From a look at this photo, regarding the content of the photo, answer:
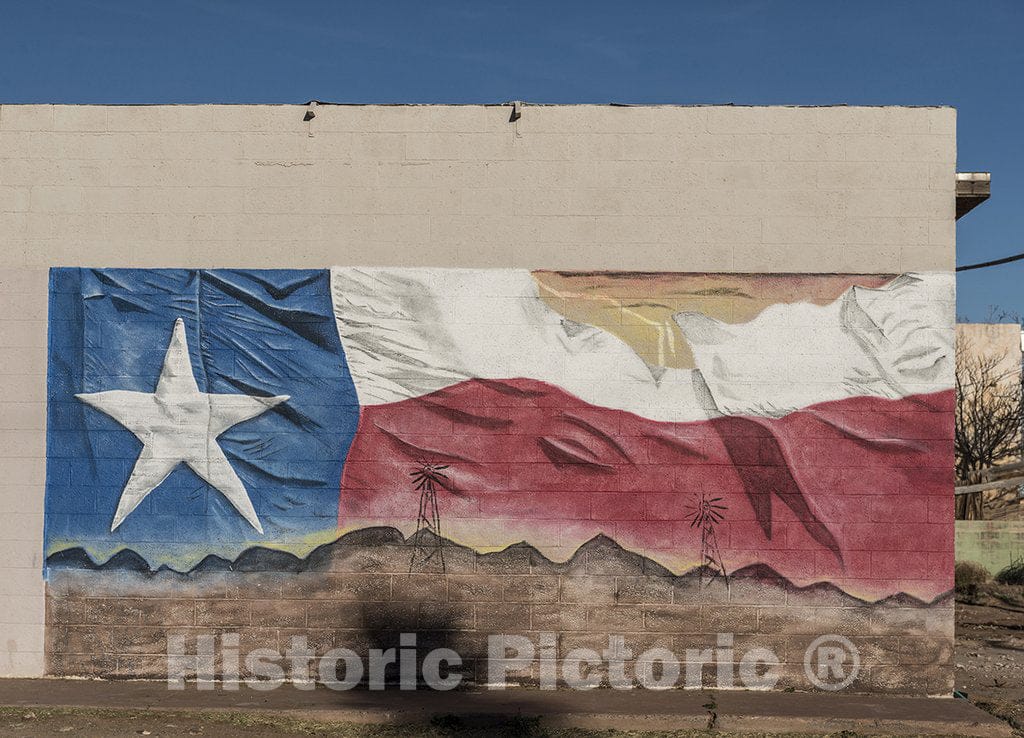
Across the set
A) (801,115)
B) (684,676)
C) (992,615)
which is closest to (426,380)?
(684,676)

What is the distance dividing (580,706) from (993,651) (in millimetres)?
5411

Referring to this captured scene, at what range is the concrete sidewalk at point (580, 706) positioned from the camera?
8289mm

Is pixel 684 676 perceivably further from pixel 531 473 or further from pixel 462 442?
pixel 462 442

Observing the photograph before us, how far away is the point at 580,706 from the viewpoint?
8594mm

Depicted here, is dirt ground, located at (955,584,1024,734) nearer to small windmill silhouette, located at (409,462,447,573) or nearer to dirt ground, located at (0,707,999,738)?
dirt ground, located at (0,707,999,738)

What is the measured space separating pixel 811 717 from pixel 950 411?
9.18 feet

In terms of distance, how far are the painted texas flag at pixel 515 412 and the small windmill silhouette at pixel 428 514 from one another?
80 millimetres

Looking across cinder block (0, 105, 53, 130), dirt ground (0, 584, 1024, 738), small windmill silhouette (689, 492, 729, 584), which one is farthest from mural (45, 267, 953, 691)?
cinder block (0, 105, 53, 130)

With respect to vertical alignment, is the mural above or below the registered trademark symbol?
above

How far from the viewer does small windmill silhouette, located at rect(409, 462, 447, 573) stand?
9.27 metres

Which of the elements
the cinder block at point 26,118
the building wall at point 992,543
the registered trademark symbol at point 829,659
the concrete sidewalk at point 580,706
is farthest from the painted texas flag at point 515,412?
the building wall at point 992,543

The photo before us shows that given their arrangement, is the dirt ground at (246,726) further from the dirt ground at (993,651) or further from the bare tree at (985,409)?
the bare tree at (985,409)

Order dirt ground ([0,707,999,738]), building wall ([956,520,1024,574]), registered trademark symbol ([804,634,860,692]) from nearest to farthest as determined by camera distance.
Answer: dirt ground ([0,707,999,738]) < registered trademark symbol ([804,634,860,692]) < building wall ([956,520,1024,574])

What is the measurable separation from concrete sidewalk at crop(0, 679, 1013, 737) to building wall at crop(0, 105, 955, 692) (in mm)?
427
